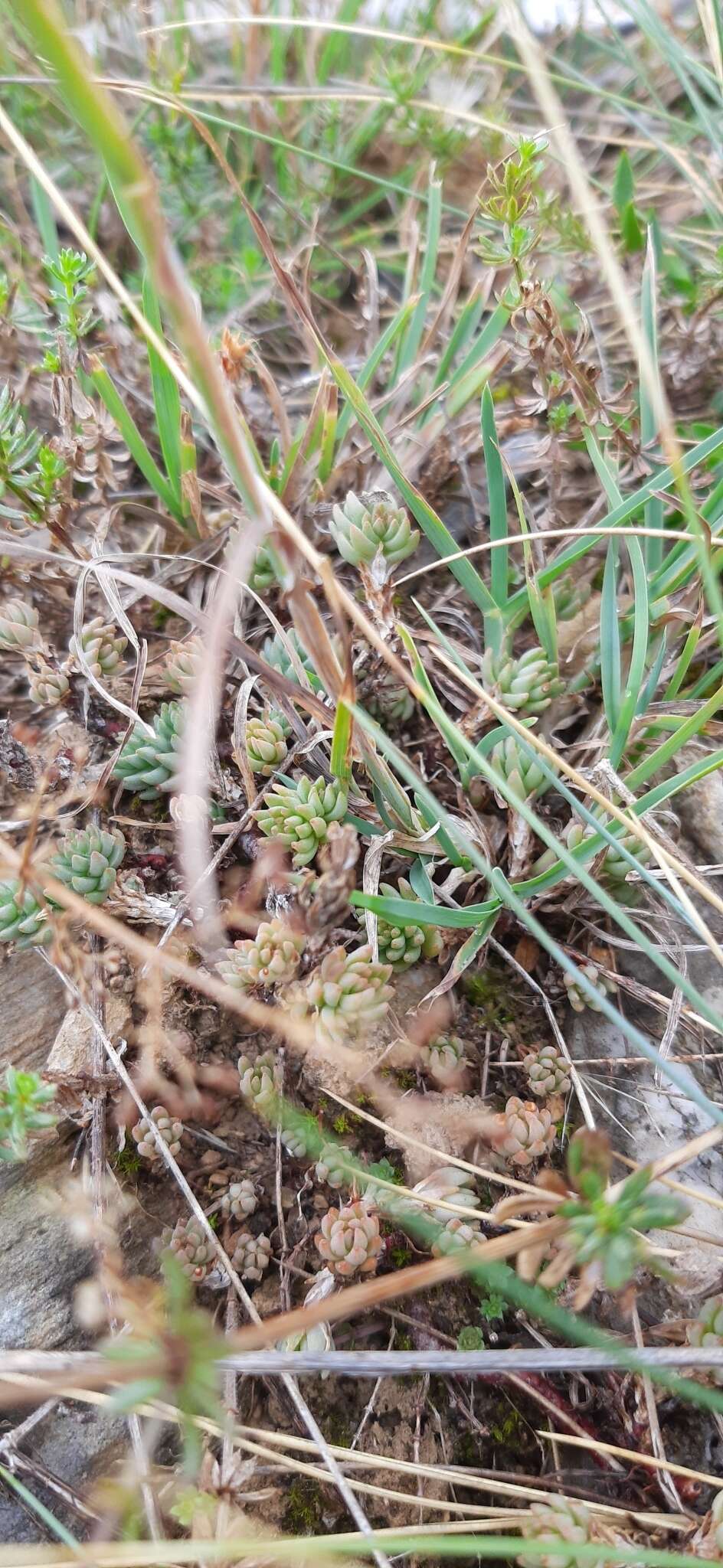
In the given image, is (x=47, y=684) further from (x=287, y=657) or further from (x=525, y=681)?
(x=525, y=681)

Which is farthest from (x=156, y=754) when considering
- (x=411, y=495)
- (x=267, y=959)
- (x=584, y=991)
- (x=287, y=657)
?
(x=584, y=991)

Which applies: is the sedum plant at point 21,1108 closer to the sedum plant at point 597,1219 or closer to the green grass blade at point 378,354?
the sedum plant at point 597,1219

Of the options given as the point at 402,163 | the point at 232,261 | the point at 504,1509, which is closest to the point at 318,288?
the point at 232,261

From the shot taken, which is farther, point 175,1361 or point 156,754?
point 156,754

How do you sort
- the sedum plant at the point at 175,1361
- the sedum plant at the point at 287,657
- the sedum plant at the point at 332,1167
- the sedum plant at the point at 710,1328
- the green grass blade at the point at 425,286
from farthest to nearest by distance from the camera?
the green grass blade at the point at 425,286
the sedum plant at the point at 287,657
the sedum plant at the point at 332,1167
the sedum plant at the point at 710,1328
the sedum plant at the point at 175,1361

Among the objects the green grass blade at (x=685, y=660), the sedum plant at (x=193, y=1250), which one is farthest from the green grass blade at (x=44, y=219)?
the sedum plant at (x=193, y=1250)

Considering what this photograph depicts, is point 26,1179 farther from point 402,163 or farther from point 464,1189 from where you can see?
point 402,163

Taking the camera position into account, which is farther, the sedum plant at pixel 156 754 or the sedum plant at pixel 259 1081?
the sedum plant at pixel 156 754
